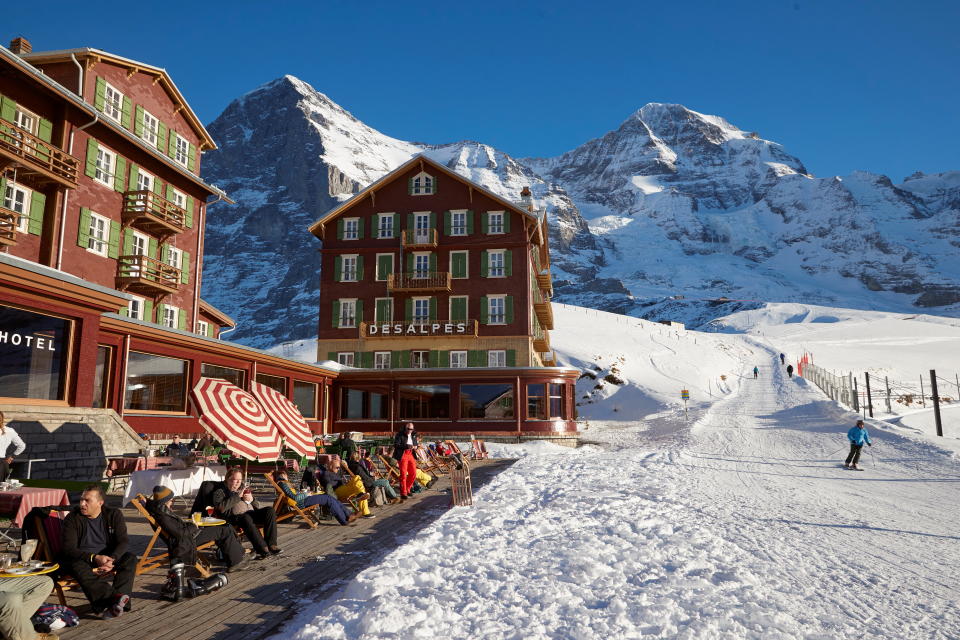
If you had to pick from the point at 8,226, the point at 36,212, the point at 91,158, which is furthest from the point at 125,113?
the point at 8,226

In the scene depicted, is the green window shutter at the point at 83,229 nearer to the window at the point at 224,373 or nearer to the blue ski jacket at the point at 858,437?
the window at the point at 224,373

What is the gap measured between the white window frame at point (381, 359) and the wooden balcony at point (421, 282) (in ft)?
11.8

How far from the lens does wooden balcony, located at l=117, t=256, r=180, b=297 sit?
24.2 metres

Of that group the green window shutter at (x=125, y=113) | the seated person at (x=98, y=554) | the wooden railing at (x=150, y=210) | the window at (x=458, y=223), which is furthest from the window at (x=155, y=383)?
the window at (x=458, y=223)

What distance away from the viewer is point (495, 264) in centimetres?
3647

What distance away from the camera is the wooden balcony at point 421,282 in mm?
35875

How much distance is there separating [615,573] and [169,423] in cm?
1619

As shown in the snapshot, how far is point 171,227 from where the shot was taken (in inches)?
Answer: 1027

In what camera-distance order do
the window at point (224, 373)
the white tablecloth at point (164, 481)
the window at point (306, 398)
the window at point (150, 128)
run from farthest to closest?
the window at point (306, 398) → the window at point (150, 128) → the window at point (224, 373) → the white tablecloth at point (164, 481)

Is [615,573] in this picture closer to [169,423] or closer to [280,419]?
[280,419]

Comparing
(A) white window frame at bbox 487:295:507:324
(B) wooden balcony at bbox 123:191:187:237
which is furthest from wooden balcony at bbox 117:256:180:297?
(A) white window frame at bbox 487:295:507:324

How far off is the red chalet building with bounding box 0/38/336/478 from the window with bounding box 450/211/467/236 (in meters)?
11.4

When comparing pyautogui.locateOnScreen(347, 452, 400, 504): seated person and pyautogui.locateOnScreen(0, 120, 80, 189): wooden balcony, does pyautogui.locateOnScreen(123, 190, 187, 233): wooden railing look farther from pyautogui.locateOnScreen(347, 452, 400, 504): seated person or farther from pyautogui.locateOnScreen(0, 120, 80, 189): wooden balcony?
pyautogui.locateOnScreen(347, 452, 400, 504): seated person

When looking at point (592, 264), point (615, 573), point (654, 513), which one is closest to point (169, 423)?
point (654, 513)
